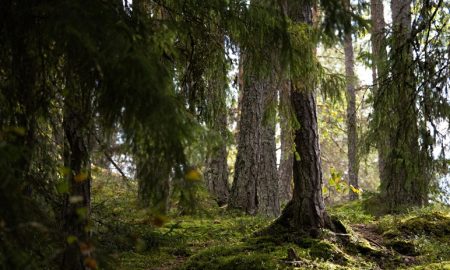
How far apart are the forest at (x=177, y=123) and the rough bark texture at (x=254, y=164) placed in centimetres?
152

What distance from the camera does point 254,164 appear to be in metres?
11.5

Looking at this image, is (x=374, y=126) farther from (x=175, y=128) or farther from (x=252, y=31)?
(x=175, y=128)

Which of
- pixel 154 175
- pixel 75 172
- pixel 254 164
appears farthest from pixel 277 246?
pixel 254 164

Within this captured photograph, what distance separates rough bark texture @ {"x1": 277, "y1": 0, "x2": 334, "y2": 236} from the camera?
268 inches

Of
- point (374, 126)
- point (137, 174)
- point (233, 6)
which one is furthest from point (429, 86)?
point (137, 174)

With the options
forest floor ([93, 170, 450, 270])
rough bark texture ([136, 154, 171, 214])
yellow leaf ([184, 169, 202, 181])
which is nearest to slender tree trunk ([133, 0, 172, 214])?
rough bark texture ([136, 154, 171, 214])

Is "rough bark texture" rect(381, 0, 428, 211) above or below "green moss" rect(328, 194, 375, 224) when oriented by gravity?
above

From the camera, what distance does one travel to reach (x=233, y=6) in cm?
494

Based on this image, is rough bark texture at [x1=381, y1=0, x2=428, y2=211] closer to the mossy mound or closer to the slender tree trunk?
the mossy mound

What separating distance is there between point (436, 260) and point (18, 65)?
5.83 m

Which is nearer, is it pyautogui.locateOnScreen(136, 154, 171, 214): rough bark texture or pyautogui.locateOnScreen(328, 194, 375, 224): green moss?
pyautogui.locateOnScreen(136, 154, 171, 214): rough bark texture

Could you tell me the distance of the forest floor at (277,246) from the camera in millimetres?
5910

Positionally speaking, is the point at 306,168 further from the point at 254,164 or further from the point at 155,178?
the point at 254,164

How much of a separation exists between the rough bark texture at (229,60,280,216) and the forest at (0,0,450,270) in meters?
1.52
